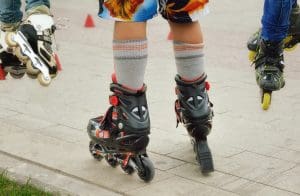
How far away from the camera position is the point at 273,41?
4.08 m

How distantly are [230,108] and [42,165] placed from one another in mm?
Answer: 1739

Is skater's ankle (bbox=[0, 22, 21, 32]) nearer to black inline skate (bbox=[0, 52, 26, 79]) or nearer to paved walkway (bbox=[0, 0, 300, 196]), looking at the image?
black inline skate (bbox=[0, 52, 26, 79])

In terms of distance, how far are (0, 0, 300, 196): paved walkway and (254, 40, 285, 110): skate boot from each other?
0.42m

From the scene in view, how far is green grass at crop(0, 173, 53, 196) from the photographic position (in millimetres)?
3646

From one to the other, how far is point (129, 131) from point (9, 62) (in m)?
1.13

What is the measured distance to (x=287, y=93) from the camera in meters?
5.81

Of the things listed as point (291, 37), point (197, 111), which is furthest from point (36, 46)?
point (291, 37)

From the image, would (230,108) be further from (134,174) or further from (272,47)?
(134,174)

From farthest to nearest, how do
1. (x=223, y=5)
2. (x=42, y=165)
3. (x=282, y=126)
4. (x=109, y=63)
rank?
1. (x=223, y=5)
2. (x=109, y=63)
3. (x=282, y=126)
4. (x=42, y=165)

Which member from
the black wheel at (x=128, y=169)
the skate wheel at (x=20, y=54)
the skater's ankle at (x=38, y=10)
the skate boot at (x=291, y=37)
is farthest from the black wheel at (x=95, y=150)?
the skate boot at (x=291, y=37)

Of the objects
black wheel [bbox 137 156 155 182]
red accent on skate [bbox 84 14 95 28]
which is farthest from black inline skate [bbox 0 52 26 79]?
red accent on skate [bbox 84 14 95 28]

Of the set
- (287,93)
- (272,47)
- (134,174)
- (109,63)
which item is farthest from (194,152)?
(109,63)

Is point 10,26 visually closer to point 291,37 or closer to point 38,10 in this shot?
point 38,10

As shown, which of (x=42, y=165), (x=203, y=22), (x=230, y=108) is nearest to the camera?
(x=42, y=165)
